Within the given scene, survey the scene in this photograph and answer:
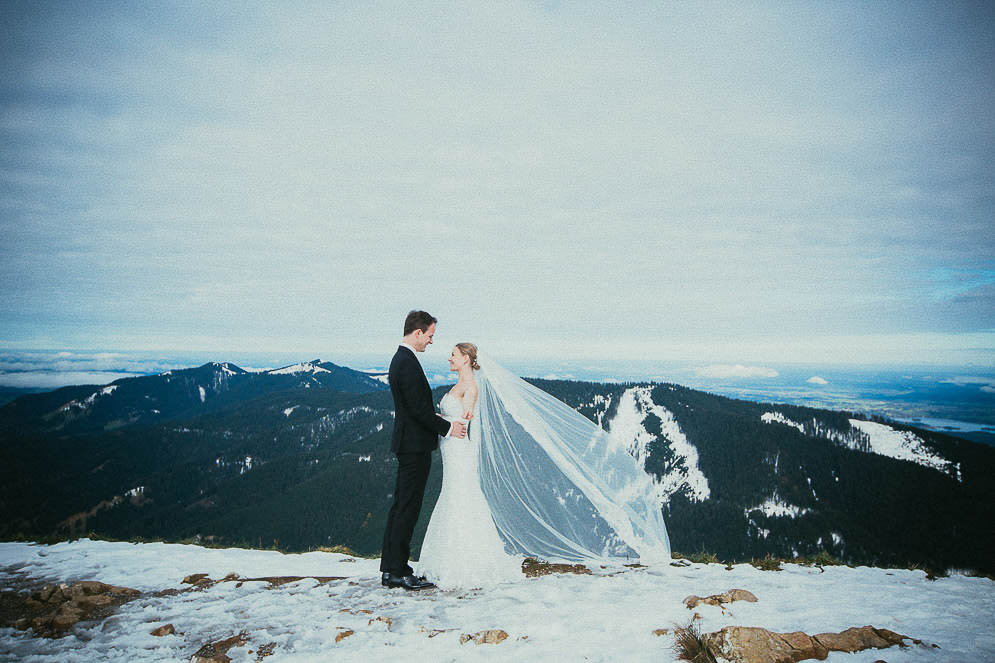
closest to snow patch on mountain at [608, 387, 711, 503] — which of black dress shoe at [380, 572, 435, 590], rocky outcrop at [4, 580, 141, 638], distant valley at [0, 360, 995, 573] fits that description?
distant valley at [0, 360, 995, 573]

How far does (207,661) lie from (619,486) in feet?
20.7

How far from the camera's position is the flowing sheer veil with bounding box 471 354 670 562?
26.9 ft

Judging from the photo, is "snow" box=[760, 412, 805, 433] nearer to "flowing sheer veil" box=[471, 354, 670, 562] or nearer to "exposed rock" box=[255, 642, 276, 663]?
"flowing sheer veil" box=[471, 354, 670, 562]

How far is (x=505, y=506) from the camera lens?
853 cm

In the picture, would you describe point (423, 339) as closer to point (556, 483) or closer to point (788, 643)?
point (556, 483)

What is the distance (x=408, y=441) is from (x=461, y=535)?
174 cm

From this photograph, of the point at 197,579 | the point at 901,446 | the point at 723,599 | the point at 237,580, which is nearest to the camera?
the point at 723,599

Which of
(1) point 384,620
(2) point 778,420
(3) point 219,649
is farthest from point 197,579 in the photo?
(2) point 778,420

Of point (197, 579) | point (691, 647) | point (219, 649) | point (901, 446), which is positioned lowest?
point (901, 446)

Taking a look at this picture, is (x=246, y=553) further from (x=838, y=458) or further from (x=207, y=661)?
(x=838, y=458)

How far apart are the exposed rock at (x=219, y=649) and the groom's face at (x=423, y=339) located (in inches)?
153

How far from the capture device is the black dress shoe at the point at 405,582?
6668 mm

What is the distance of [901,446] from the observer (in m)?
162

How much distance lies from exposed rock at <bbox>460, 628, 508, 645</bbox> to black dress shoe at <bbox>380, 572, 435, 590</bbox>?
196 cm
